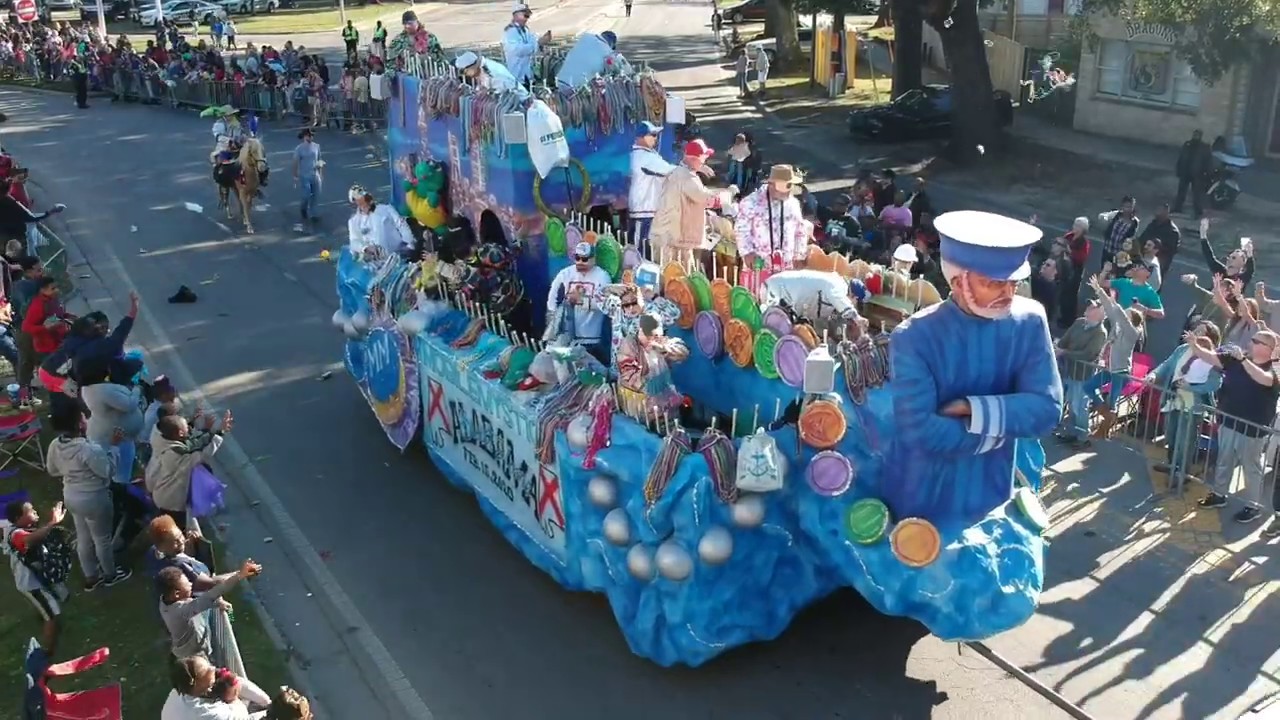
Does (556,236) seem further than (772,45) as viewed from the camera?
No

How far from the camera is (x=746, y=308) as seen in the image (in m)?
8.27

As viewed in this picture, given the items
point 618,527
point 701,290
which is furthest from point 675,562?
point 701,290

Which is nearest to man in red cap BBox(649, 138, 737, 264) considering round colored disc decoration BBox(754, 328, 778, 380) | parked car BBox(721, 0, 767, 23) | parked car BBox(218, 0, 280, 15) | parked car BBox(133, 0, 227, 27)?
round colored disc decoration BBox(754, 328, 778, 380)

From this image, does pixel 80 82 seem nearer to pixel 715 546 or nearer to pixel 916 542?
pixel 715 546

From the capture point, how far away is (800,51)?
36.5m

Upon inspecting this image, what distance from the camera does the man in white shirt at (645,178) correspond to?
10.3 m

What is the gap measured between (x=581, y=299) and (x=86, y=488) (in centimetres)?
398

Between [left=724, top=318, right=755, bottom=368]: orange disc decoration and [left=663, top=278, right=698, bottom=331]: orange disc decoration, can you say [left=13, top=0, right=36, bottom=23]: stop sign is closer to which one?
[left=663, top=278, right=698, bottom=331]: orange disc decoration

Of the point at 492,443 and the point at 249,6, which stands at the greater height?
the point at 249,6

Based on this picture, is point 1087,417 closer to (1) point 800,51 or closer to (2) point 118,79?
(1) point 800,51

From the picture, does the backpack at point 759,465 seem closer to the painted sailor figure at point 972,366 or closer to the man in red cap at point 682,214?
the painted sailor figure at point 972,366

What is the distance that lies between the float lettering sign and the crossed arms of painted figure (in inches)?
116

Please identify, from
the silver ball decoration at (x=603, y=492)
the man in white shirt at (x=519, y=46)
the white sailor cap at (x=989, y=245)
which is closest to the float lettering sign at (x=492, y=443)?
the silver ball decoration at (x=603, y=492)

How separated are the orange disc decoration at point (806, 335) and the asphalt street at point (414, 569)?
84.0 inches
